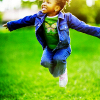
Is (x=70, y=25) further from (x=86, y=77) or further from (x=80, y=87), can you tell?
(x=86, y=77)

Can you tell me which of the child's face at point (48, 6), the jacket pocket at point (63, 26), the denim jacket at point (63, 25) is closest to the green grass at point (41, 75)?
the denim jacket at point (63, 25)

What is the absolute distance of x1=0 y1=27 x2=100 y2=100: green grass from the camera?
5.07 meters

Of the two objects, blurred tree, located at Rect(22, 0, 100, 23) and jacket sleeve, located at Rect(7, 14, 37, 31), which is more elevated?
jacket sleeve, located at Rect(7, 14, 37, 31)

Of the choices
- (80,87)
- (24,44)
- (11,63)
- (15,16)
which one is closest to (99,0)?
(15,16)

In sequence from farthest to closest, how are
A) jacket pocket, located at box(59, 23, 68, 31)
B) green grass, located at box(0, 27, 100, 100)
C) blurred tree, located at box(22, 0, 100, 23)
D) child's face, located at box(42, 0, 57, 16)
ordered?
blurred tree, located at box(22, 0, 100, 23) < green grass, located at box(0, 27, 100, 100) < jacket pocket, located at box(59, 23, 68, 31) < child's face, located at box(42, 0, 57, 16)

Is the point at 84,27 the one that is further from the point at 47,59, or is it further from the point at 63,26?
the point at 47,59

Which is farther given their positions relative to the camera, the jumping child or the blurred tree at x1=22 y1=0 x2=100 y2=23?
the blurred tree at x1=22 y1=0 x2=100 y2=23

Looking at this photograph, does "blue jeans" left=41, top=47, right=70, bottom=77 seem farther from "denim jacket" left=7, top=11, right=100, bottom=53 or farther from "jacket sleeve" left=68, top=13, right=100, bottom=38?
"jacket sleeve" left=68, top=13, right=100, bottom=38

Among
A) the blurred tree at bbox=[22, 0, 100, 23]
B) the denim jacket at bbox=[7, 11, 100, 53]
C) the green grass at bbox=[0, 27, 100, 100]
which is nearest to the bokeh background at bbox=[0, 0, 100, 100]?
the green grass at bbox=[0, 27, 100, 100]

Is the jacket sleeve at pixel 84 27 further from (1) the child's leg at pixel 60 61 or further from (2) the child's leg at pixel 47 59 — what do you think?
(2) the child's leg at pixel 47 59

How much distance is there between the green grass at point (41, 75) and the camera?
5.07 metres

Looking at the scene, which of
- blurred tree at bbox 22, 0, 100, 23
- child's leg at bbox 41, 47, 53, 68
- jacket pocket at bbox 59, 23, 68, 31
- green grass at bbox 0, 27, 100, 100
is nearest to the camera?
jacket pocket at bbox 59, 23, 68, 31

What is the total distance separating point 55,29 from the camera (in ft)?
12.0

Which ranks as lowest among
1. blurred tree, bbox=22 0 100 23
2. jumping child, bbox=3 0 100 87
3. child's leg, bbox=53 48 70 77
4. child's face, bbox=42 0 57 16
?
blurred tree, bbox=22 0 100 23
